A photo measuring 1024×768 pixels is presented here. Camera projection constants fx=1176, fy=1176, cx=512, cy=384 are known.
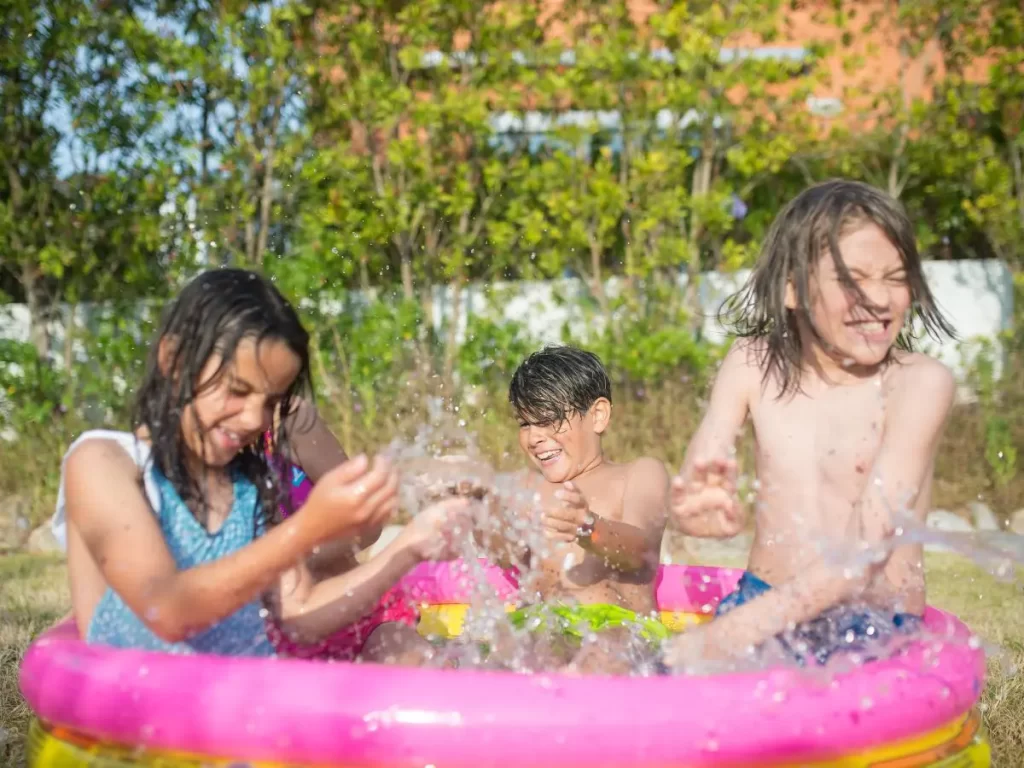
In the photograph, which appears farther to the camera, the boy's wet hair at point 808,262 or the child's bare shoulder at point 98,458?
the boy's wet hair at point 808,262

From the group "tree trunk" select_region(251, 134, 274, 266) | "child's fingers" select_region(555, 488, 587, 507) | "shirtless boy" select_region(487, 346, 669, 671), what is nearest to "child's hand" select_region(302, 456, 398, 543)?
"child's fingers" select_region(555, 488, 587, 507)

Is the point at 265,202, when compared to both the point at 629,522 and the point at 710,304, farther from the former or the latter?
the point at 629,522

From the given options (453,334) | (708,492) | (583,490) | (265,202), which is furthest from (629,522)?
(265,202)

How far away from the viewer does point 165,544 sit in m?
2.04

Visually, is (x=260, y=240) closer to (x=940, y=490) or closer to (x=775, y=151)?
(x=775, y=151)

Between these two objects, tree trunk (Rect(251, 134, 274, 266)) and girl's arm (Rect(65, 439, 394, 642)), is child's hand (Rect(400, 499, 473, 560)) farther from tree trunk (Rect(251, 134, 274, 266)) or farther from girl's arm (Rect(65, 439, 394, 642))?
tree trunk (Rect(251, 134, 274, 266))

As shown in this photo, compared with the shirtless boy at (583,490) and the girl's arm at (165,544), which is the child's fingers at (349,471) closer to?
the girl's arm at (165,544)

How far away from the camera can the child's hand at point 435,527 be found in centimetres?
231

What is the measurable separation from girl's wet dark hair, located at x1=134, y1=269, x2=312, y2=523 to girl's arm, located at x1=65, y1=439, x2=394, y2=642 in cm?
9

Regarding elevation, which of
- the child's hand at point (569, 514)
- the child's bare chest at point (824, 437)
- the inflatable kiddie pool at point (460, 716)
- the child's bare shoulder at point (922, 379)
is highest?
the child's bare shoulder at point (922, 379)

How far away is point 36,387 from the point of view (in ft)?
20.8

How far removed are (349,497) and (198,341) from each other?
451 mm

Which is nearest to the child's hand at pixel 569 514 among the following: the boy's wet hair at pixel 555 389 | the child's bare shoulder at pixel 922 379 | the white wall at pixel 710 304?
the boy's wet hair at pixel 555 389

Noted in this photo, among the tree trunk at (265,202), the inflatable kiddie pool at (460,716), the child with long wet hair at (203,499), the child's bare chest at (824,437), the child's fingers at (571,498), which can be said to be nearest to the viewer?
the inflatable kiddie pool at (460,716)
